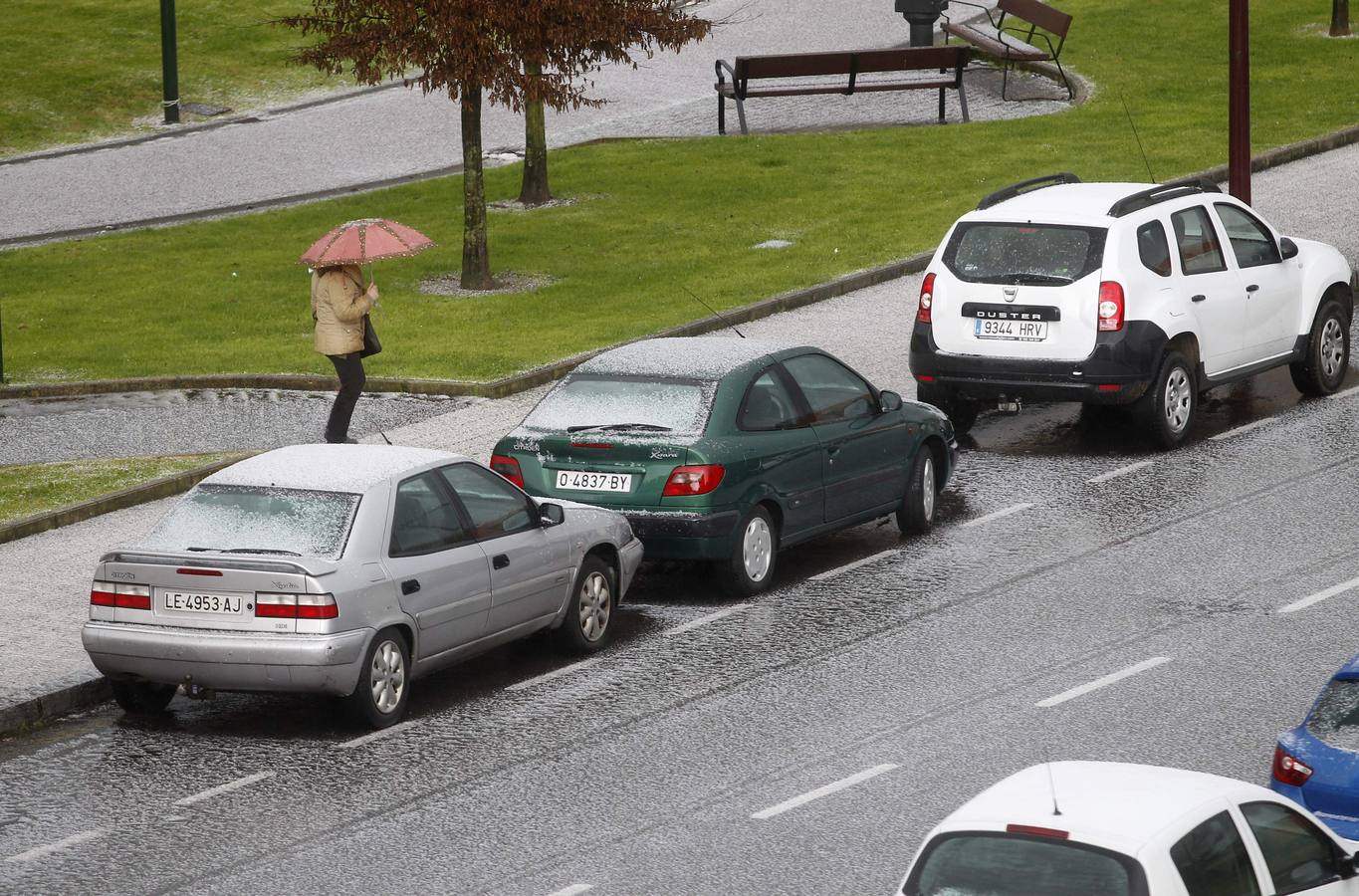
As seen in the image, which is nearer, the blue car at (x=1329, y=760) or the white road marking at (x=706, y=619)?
the blue car at (x=1329, y=760)

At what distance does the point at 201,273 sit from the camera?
2392 centimetres

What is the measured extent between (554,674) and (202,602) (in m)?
2.12

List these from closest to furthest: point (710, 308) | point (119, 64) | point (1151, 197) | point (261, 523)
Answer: point (261, 523) → point (1151, 197) → point (710, 308) → point (119, 64)

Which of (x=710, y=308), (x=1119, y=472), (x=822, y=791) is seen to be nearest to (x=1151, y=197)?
(x=1119, y=472)

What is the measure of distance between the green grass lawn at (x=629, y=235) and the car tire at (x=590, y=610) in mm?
6724

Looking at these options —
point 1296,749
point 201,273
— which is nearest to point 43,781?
point 1296,749

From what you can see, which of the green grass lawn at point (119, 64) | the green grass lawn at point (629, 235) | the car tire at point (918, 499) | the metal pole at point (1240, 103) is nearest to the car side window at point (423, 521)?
the car tire at point (918, 499)

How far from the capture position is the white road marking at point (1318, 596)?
1212cm

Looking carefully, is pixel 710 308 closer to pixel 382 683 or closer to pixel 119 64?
pixel 382 683

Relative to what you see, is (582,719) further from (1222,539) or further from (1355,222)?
(1355,222)

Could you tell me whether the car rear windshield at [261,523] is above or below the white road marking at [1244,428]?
above

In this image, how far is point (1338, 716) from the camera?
8.12 metres

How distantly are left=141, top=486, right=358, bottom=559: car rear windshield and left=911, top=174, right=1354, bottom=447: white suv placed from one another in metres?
6.64

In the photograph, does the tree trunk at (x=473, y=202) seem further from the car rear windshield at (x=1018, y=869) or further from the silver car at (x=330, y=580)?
the car rear windshield at (x=1018, y=869)
